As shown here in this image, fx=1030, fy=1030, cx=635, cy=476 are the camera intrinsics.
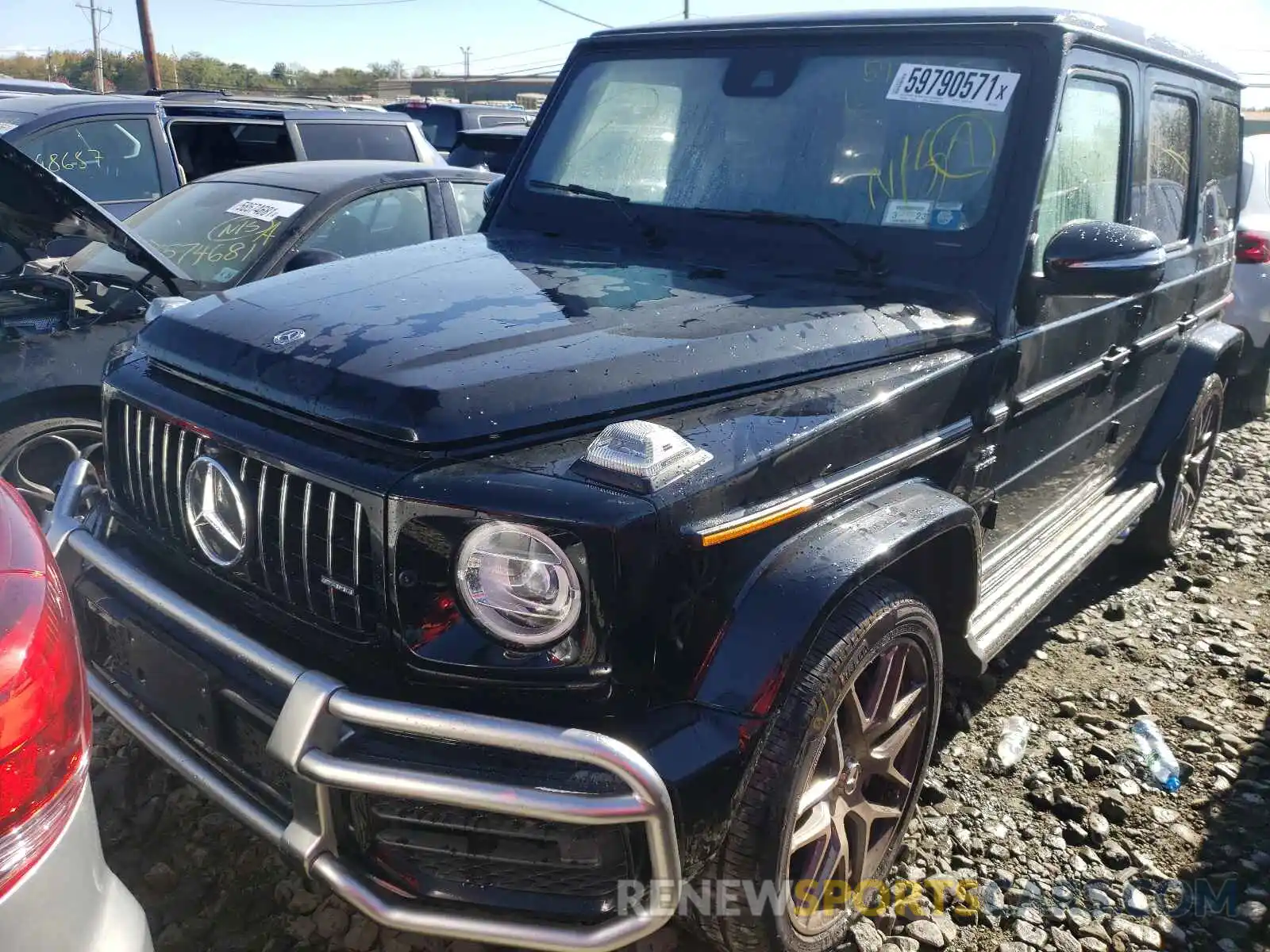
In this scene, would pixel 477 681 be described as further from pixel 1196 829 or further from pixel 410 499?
pixel 1196 829

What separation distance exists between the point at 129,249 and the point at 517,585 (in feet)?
9.48

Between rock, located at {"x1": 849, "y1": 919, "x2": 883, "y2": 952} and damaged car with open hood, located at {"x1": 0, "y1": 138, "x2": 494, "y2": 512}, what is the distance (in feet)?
7.89

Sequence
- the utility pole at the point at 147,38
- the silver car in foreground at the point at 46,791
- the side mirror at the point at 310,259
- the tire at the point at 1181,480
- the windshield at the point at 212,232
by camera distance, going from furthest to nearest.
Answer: the utility pole at the point at 147,38
the windshield at the point at 212,232
the tire at the point at 1181,480
the side mirror at the point at 310,259
the silver car in foreground at the point at 46,791

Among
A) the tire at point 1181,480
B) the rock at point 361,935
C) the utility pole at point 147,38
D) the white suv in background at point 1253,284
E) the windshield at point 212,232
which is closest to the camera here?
the rock at point 361,935

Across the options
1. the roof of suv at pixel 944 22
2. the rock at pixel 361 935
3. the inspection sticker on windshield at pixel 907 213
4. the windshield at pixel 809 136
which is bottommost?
the rock at pixel 361 935

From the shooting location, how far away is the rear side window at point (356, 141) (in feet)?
26.8

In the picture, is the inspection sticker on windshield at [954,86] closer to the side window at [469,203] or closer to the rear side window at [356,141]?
the side window at [469,203]

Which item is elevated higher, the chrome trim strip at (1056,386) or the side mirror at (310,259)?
the side mirror at (310,259)

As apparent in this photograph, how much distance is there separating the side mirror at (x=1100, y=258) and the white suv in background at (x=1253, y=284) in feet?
15.3

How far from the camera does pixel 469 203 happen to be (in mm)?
5469

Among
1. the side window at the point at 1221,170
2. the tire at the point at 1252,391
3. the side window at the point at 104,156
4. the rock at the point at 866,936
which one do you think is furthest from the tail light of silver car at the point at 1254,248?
the side window at the point at 104,156

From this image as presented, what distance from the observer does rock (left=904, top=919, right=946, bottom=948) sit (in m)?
2.46

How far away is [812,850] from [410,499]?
3.87 feet

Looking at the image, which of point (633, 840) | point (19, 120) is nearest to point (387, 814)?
point (633, 840)
